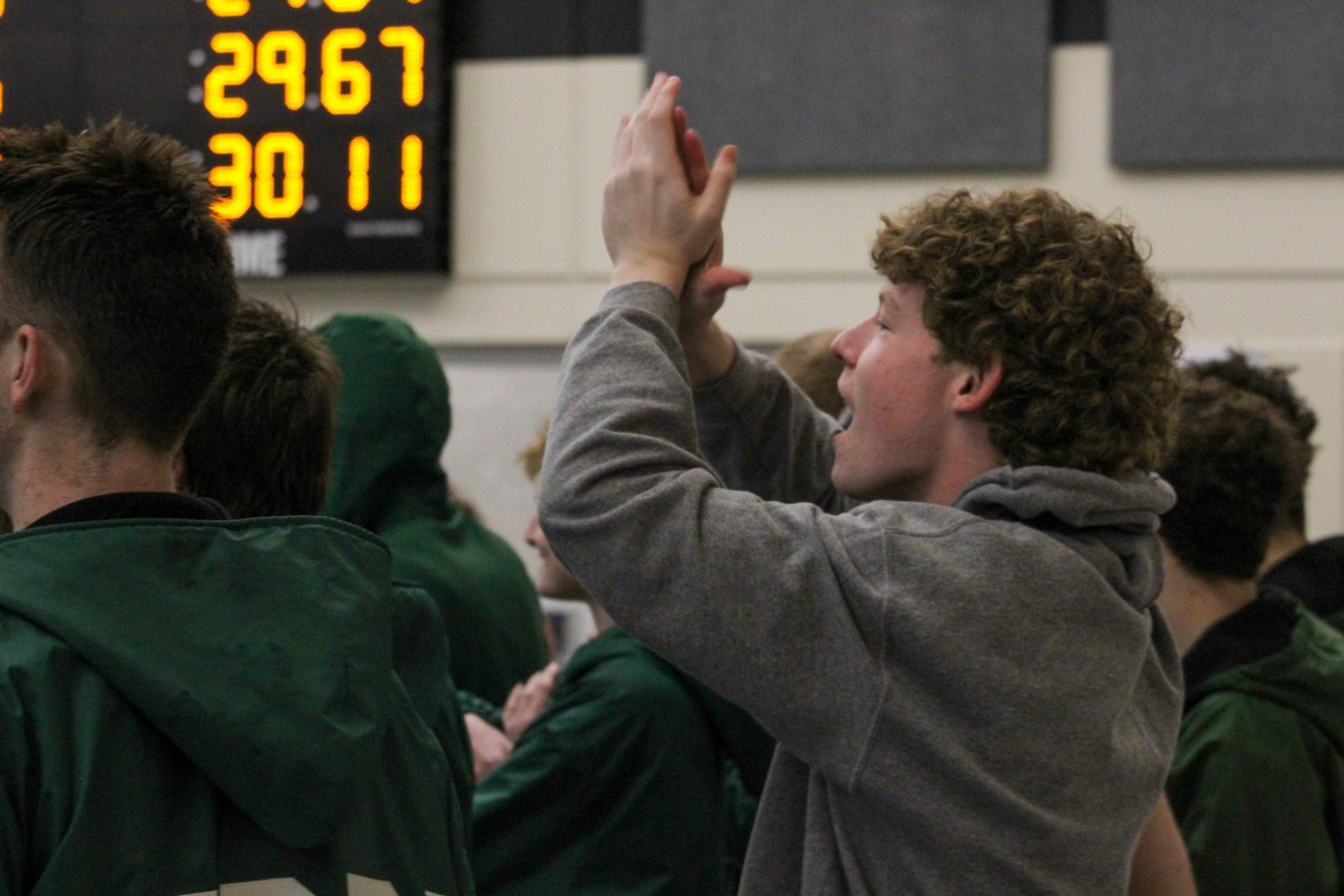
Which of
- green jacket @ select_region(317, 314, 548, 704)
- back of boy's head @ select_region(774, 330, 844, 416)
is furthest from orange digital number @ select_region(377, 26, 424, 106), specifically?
back of boy's head @ select_region(774, 330, 844, 416)

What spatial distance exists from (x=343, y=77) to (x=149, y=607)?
10.6ft

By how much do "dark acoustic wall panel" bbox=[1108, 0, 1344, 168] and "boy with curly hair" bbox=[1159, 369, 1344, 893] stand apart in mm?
1930

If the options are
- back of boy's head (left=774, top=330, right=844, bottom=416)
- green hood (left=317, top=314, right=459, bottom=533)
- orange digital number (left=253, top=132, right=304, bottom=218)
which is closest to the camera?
back of boy's head (left=774, top=330, right=844, bottom=416)

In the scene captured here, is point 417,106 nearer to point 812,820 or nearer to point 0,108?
point 0,108

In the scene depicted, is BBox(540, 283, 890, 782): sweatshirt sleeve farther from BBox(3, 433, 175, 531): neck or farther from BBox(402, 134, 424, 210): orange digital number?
BBox(402, 134, 424, 210): orange digital number

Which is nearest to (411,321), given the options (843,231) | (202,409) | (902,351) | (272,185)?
(272,185)

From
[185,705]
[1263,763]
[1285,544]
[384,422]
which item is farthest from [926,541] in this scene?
[1285,544]

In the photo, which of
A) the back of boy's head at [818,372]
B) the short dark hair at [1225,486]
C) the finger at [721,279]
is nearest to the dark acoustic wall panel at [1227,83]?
the short dark hair at [1225,486]

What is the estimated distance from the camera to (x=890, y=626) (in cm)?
115

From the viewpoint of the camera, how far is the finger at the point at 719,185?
4.25 feet

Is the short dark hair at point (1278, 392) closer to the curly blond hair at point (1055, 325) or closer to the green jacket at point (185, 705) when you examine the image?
the curly blond hair at point (1055, 325)

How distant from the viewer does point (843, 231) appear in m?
4.11

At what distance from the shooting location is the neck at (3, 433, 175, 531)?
112 centimetres

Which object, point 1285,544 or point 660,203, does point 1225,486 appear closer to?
point 1285,544
